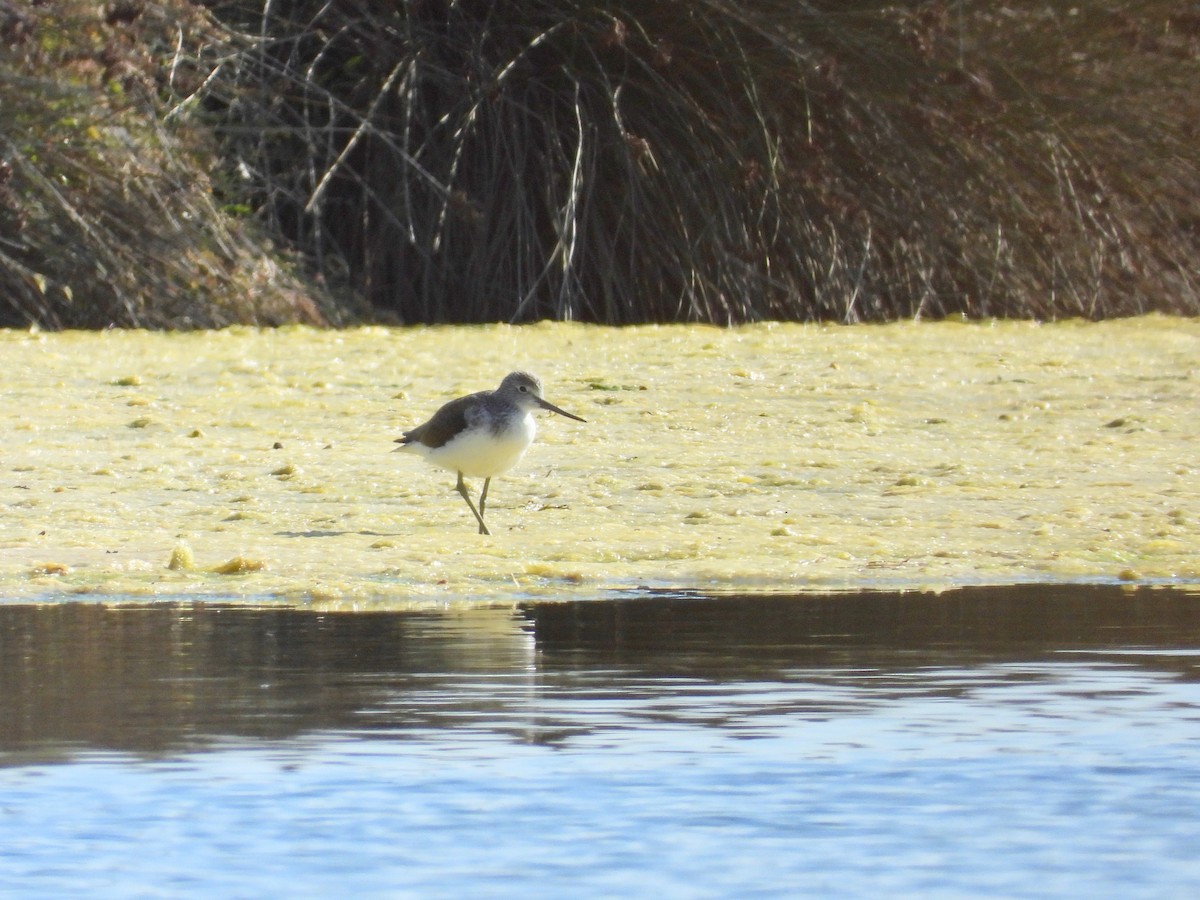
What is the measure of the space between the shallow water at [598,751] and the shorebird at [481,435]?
5.35ft

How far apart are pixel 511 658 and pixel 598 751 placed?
1006 mm

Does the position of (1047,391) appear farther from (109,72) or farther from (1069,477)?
(109,72)

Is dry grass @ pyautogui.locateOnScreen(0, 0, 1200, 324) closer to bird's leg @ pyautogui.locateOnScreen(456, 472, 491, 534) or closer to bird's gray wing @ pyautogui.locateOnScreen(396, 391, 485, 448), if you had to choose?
bird's gray wing @ pyautogui.locateOnScreen(396, 391, 485, 448)

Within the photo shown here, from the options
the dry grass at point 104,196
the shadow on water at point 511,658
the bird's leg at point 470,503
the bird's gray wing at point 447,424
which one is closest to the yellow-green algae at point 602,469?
the bird's leg at point 470,503

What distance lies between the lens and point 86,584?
640 cm

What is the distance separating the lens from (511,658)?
5297 millimetres

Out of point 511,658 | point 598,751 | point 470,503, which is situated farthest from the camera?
point 470,503

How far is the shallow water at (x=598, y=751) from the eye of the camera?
3.57 m

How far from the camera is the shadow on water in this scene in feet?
15.1

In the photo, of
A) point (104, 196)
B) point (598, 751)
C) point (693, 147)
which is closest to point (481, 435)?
point (598, 751)

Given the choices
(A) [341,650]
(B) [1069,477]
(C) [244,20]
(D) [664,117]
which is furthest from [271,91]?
(A) [341,650]

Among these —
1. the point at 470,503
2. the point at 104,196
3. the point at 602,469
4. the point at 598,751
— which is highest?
the point at 104,196

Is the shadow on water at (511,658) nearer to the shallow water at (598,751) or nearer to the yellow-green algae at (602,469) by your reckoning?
the shallow water at (598,751)

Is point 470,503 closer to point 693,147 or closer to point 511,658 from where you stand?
point 511,658
